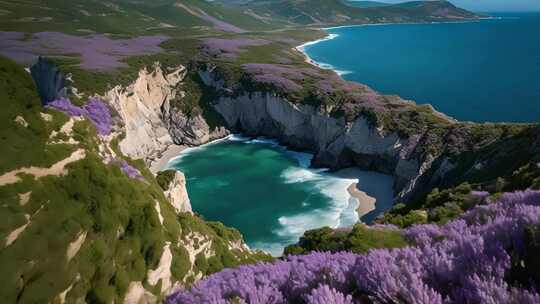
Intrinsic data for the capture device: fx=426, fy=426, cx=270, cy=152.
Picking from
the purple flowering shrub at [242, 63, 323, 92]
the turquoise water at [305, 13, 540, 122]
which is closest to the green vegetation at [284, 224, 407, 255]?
the purple flowering shrub at [242, 63, 323, 92]

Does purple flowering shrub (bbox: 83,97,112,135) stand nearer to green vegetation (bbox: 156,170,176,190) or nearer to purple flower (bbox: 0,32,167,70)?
green vegetation (bbox: 156,170,176,190)

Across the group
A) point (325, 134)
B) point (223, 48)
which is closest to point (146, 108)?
point (325, 134)

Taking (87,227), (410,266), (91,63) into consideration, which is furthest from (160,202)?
(91,63)

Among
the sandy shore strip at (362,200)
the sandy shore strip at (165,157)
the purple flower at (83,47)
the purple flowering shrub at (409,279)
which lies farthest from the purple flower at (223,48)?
the purple flowering shrub at (409,279)

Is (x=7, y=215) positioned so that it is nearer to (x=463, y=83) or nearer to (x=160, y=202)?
(x=160, y=202)

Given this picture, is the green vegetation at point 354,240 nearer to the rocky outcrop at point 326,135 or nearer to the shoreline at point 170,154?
the rocky outcrop at point 326,135

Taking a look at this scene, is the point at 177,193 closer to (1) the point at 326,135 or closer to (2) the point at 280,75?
(1) the point at 326,135
